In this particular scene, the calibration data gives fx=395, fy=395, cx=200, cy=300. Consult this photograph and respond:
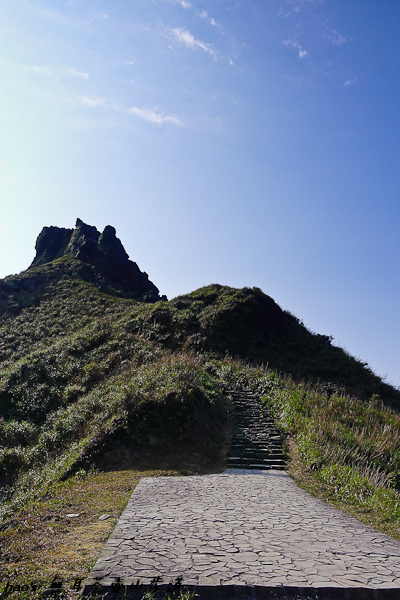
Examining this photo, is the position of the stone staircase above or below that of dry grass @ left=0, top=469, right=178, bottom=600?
above

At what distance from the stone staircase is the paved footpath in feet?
10.3

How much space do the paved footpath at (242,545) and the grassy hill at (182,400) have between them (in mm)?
1113

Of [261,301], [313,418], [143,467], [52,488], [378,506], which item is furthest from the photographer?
[261,301]

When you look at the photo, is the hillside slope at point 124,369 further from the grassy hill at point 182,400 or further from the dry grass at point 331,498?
the dry grass at point 331,498

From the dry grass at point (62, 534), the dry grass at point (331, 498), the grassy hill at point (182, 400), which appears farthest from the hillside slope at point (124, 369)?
the dry grass at point (331, 498)

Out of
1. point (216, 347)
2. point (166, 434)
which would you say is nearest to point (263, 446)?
point (166, 434)

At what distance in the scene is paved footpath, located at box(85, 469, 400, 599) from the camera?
4379 mm

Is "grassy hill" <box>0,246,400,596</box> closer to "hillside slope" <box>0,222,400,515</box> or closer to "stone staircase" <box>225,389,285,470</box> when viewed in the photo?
"hillside slope" <box>0,222,400,515</box>

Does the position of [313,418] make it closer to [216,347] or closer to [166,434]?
[166,434]

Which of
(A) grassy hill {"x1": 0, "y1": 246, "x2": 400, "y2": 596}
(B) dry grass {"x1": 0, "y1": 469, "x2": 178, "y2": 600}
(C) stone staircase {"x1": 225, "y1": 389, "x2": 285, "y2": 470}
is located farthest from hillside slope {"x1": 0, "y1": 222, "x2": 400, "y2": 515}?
(B) dry grass {"x1": 0, "y1": 469, "x2": 178, "y2": 600}

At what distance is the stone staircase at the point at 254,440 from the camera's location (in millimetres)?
11836

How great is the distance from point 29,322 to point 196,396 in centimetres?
2741

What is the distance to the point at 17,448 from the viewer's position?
15008 millimetres

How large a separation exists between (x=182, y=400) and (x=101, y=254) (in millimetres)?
45780
